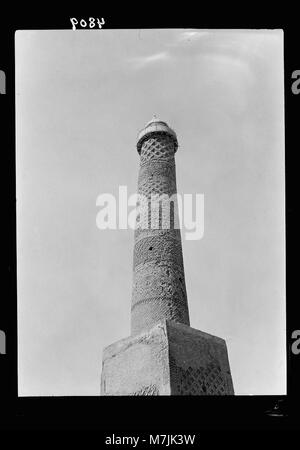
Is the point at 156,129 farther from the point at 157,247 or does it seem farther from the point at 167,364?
the point at 167,364

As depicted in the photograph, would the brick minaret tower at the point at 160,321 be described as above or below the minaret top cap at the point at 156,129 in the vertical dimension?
below

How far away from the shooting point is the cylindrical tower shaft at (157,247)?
8.35 m

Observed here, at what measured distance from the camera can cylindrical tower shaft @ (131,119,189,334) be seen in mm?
8352

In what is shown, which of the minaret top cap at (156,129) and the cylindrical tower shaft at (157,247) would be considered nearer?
the cylindrical tower shaft at (157,247)
